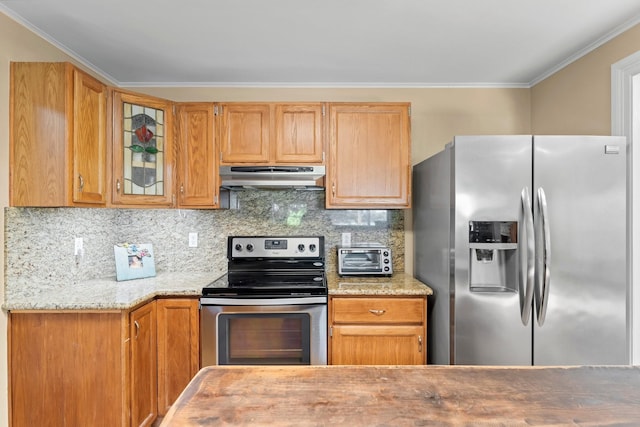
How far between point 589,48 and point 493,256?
1.55m

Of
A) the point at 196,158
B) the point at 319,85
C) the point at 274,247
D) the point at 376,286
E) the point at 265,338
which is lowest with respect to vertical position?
the point at 265,338

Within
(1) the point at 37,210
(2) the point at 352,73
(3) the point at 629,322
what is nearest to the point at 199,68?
(2) the point at 352,73

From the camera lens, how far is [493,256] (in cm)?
221

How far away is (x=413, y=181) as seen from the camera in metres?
3.03

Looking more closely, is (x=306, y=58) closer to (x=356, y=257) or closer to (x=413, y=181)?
(x=413, y=181)

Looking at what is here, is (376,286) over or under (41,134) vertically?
under

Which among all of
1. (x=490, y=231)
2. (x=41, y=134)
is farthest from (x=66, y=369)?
(x=490, y=231)

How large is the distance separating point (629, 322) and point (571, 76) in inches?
65.8

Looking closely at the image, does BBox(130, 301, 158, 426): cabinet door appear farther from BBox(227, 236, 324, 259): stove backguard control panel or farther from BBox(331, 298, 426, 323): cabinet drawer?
BBox(331, 298, 426, 323): cabinet drawer

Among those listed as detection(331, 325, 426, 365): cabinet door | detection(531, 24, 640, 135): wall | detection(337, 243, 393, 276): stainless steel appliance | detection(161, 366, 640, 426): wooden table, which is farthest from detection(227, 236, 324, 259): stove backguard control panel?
detection(531, 24, 640, 135): wall

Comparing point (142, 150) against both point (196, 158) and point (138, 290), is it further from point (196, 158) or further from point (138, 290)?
point (138, 290)

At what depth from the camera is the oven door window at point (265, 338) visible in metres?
2.41

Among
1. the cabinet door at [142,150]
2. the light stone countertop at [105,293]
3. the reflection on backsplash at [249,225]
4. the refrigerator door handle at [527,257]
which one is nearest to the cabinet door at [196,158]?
the cabinet door at [142,150]

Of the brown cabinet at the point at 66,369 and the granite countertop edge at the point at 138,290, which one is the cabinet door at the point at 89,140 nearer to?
the granite countertop edge at the point at 138,290
